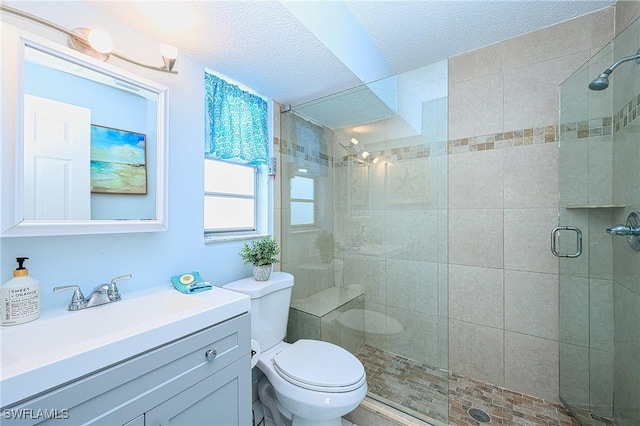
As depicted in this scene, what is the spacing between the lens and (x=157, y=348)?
87 centimetres

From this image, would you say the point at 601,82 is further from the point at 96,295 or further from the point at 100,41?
the point at 96,295

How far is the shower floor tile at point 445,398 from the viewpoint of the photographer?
1.50m

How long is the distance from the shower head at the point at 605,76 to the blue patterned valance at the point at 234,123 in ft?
6.50

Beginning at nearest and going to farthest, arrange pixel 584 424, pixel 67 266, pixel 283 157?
pixel 67 266
pixel 584 424
pixel 283 157

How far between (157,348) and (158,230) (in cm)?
62

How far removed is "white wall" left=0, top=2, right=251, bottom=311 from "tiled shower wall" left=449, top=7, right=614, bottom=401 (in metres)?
1.68

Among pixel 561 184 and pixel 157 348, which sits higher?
pixel 561 184

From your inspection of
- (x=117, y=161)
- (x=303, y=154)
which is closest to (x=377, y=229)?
(x=303, y=154)

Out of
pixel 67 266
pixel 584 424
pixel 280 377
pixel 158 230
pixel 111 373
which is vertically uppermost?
pixel 158 230

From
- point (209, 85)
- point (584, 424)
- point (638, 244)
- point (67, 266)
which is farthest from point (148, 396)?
point (584, 424)

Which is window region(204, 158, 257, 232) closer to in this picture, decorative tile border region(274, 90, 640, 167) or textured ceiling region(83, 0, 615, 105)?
decorative tile border region(274, 90, 640, 167)

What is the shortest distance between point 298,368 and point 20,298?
1.17 m

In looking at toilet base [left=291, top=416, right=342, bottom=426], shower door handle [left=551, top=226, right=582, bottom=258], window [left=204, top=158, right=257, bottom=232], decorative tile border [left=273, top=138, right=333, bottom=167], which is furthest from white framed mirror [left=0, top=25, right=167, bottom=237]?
shower door handle [left=551, top=226, right=582, bottom=258]

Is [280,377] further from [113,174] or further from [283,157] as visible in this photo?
[283,157]
